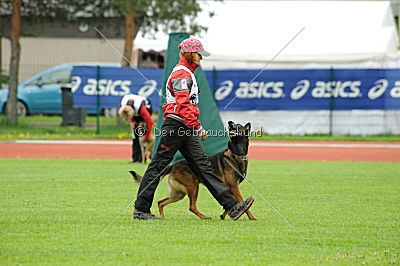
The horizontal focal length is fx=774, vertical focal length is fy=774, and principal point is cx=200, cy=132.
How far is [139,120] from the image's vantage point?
17.2 m

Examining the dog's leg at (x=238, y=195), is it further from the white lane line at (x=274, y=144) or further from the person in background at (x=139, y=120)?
the white lane line at (x=274, y=144)

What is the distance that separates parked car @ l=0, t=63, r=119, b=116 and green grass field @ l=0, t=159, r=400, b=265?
16.7m

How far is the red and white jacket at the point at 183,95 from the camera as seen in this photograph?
337 inches

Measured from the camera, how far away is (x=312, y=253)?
23.0 ft

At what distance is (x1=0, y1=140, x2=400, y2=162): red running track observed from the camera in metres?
19.7

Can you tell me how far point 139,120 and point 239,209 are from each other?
343 inches

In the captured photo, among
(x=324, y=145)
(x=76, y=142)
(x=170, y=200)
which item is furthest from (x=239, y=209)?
(x=76, y=142)

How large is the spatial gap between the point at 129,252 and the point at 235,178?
253 cm

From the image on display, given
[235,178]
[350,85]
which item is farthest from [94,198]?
[350,85]

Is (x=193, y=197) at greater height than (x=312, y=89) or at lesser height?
lesser

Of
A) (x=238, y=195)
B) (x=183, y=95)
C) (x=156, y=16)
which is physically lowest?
(x=238, y=195)

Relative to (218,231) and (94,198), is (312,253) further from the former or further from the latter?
(94,198)

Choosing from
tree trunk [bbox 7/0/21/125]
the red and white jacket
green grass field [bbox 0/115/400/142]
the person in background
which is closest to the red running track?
green grass field [bbox 0/115/400/142]

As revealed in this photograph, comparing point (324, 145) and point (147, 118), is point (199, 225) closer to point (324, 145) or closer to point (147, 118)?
point (147, 118)
